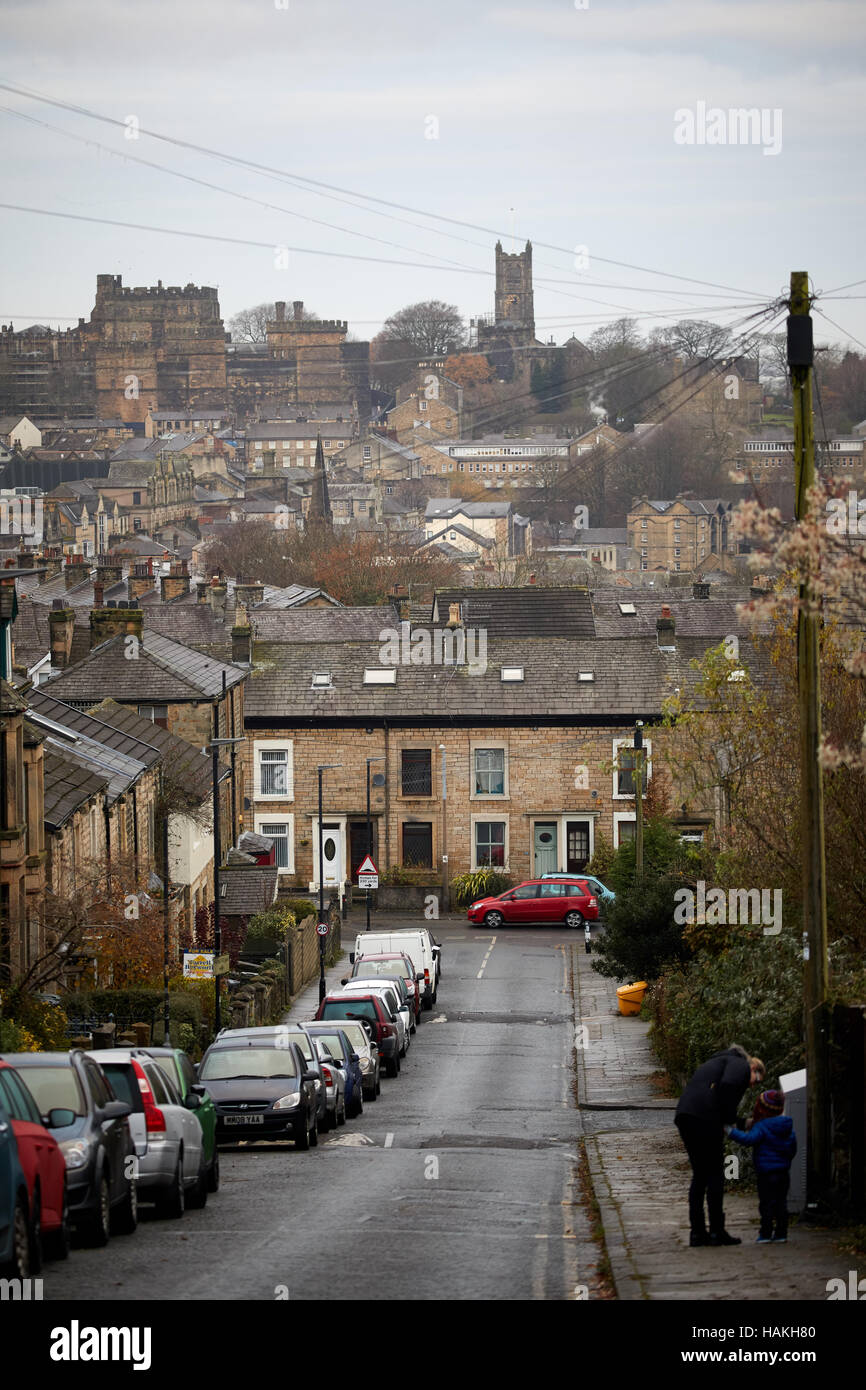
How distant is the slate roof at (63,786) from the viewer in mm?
34344

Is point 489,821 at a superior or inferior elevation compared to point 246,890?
inferior

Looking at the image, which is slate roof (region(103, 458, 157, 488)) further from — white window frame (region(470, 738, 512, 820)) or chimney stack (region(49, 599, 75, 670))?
white window frame (region(470, 738, 512, 820))

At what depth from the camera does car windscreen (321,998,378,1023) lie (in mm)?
33125

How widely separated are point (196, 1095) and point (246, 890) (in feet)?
99.9

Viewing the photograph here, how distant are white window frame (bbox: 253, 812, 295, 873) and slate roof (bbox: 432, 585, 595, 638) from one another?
496 inches

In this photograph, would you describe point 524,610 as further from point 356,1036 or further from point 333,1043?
point 333,1043

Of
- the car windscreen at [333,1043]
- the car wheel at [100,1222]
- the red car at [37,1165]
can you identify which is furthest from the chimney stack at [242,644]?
the red car at [37,1165]

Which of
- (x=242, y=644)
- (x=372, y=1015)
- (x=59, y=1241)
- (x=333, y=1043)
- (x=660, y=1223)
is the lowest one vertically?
(x=372, y=1015)

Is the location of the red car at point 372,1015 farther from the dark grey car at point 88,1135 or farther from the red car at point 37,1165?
the red car at point 37,1165

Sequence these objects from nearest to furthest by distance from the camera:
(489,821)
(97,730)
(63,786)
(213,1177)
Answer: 1. (213,1177)
2. (63,786)
3. (97,730)
4. (489,821)

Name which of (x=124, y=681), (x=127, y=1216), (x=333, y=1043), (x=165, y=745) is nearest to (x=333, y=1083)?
(x=333, y=1043)

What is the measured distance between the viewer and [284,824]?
60.7m

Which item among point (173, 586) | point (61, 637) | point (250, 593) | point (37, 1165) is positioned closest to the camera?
point (37, 1165)
